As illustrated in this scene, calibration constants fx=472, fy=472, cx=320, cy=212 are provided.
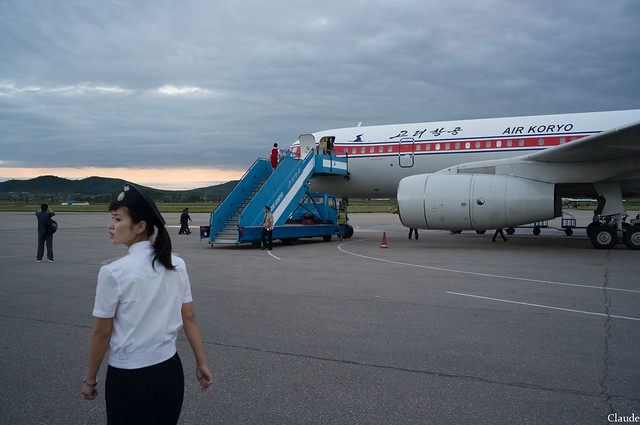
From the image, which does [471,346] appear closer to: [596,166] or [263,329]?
[263,329]

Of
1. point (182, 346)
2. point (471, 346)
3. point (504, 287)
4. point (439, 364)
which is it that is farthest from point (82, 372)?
point (504, 287)

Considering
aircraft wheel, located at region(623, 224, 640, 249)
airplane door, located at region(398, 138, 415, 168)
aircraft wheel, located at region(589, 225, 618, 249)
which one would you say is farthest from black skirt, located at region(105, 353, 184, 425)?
airplane door, located at region(398, 138, 415, 168)

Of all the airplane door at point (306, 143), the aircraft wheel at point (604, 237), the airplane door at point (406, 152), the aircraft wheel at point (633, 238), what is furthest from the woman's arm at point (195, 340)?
the airplane door at point (306, 143)

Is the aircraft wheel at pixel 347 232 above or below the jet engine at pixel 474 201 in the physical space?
below

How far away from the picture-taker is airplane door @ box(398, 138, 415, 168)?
17.1 metres

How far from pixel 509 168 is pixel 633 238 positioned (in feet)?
13.9

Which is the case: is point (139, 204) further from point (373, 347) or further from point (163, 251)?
point (373, 347)

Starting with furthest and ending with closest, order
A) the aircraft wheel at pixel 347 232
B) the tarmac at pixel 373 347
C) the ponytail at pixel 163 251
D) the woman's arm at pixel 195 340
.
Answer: the aircraft wheel at pixel 347 232 < the tarmac at pixel 373 347 < the woman's arm at pixel 195 340 < the ponytail at pixel 163 251

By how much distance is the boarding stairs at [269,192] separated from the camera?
15.5 meters

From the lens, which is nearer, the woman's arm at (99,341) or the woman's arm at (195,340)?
the woman's arm at (99,341)

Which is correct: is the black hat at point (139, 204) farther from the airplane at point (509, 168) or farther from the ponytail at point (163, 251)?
the airplane at point (509, 168)

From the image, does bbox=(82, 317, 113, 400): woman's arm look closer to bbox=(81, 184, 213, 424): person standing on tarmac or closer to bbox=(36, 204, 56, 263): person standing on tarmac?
bbox=(81, 184, 213, 424): person standing on tarmac

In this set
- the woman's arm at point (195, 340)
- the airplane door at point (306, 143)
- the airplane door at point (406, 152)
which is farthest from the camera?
the airplane door at point (306, 143)

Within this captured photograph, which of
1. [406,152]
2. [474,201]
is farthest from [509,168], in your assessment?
[406,152]
